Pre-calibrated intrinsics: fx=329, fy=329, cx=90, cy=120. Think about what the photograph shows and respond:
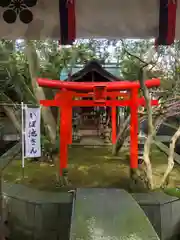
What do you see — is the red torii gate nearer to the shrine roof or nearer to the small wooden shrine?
the shrine roof

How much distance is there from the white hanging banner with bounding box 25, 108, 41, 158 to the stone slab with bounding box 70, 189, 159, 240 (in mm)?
3864

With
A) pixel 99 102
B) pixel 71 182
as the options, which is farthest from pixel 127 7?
pixel 99 102

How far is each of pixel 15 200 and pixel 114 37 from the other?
15.7 ft

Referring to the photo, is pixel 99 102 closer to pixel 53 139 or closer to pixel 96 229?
pixel 53 139

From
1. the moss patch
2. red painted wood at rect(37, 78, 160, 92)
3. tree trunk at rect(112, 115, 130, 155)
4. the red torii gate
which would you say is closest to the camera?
the moss patch

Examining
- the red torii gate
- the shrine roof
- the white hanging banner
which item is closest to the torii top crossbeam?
the white hanging banner

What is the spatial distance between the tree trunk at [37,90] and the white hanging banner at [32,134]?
10.9 feet

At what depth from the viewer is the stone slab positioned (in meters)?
3.15

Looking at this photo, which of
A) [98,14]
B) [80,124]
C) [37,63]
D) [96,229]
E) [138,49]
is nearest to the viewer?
[98,14]

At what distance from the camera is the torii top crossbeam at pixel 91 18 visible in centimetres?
219

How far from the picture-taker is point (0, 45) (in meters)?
12.0

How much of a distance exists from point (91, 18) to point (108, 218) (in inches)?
91.8

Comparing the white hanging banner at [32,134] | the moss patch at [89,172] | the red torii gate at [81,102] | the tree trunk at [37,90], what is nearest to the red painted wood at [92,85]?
the red torii gate at [81,102]

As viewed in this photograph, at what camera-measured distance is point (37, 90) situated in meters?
12.2
